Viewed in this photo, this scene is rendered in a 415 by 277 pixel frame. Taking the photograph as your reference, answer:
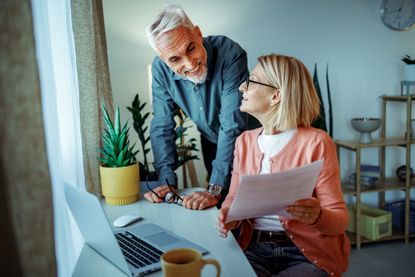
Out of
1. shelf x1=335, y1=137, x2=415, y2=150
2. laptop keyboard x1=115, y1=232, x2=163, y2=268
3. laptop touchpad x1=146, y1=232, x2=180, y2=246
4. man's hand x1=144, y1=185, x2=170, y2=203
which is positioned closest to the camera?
laptop keyboard x1=115, y1=232, x2=163, y2=268

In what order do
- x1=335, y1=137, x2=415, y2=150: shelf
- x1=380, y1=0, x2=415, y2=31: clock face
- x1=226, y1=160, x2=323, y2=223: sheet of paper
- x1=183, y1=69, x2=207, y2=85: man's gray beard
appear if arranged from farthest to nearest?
x1=380, y1=0, x2=415, y2=31: clock face, x1=335, y1=137, x2=415, y2=150: shelf, x1=183, y1=69, x2=207, y2=85: man's gray beard, x1=226, y1=160, x2=323, y2=223: sheet of paper

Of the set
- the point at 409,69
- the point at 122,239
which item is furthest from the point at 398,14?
the point at 122,239

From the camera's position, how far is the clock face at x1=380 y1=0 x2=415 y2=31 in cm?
326

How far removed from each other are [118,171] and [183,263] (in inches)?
33.8

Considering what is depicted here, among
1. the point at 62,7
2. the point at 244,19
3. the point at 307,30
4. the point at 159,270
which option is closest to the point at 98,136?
the point at 62,7

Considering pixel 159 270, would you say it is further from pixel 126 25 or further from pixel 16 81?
pixel 126 25

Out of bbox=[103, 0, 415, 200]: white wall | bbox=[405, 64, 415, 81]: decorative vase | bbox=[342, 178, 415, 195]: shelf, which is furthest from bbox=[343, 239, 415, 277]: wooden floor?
bbox=[405, 64, 415, 81]: decorative vase

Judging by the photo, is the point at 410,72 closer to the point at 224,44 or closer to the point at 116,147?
the point at 224,44

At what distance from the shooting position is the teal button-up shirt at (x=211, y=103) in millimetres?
1781

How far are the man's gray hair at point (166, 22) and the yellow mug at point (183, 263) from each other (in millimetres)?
1092

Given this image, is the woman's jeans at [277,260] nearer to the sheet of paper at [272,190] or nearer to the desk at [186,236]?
the desk at [186,236]

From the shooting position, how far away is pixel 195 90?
6.41ft

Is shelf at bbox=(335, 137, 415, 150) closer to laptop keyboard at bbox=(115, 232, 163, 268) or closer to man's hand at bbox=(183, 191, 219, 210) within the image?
man's hand at bbox=(183, 191, 219, 210)

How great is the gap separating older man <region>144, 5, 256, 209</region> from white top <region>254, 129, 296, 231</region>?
0.24 meters
